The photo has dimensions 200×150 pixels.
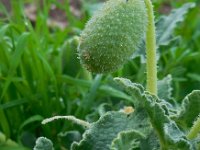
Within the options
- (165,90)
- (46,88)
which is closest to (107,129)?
(165,90)

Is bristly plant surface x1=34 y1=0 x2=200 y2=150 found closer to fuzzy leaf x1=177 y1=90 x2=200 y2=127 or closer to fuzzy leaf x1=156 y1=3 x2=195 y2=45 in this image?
fuzzy leaf x1=177 y1=90 x2=200 y2=127

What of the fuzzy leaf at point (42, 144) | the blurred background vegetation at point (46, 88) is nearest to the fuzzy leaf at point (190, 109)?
the fuzzy leaf at point (42, 144)

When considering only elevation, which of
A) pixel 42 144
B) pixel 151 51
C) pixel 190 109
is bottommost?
pixel 42 144

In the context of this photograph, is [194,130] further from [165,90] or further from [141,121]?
[165,90]

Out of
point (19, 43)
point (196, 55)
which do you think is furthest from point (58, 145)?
point (196, 55)

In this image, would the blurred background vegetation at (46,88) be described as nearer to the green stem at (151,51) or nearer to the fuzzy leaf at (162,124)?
the green stem at (151,51)

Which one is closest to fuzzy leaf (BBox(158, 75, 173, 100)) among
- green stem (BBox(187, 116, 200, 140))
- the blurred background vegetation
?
the blurred background vegetation
